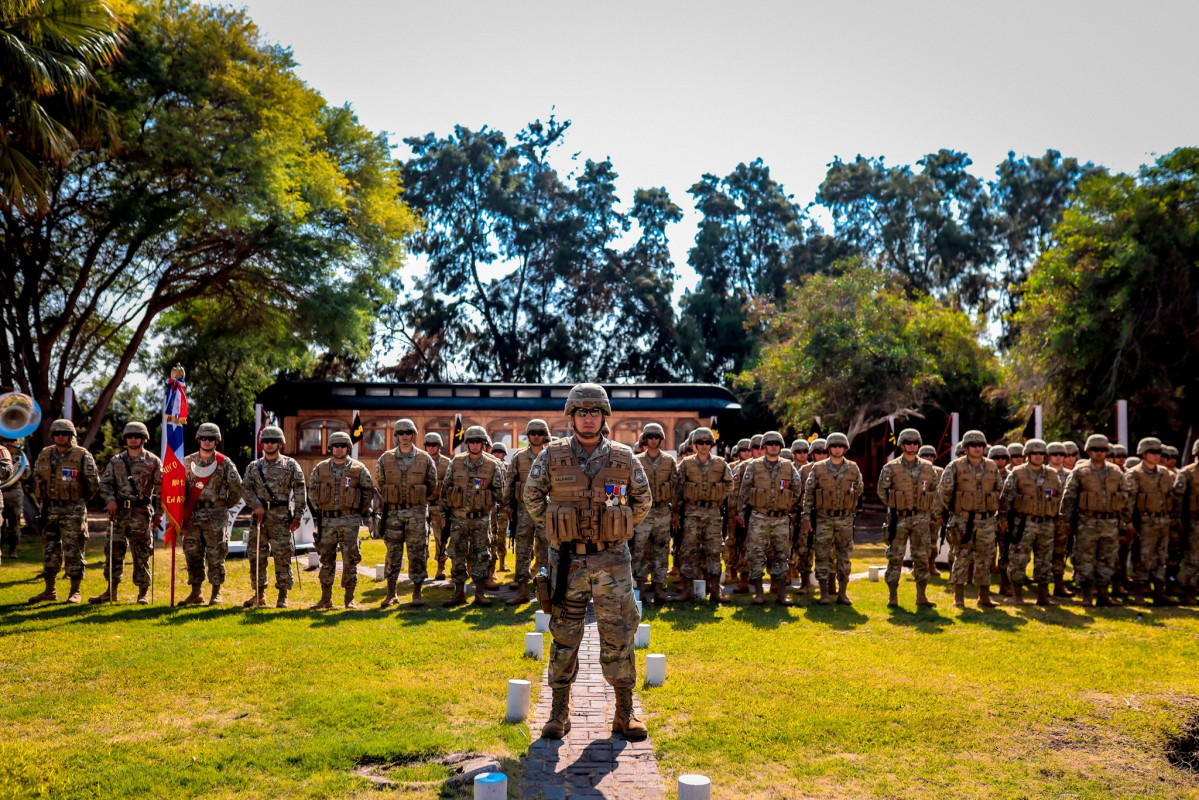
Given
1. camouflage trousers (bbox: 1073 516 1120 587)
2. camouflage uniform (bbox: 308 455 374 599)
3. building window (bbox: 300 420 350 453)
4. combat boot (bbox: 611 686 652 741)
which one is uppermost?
building window (bbox: 300 420 350 453)

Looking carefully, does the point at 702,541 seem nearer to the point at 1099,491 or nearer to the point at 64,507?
the point at 1099,491

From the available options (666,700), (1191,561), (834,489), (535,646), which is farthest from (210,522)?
(1191,561)

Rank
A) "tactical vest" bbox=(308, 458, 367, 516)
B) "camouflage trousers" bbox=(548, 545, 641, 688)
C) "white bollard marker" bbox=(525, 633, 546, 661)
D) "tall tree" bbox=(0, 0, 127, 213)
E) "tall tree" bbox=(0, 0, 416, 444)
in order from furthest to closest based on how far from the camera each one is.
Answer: "tall tree" bbox=(0, 0, 416, 444), "tall tree" bbox=(0, 0, 127, 213), "tactical vest" bbox=(308, 458, 367, 516), "white bollard marker" bbox=(525, 633, 546, 661), "camouflage trousers" bbox=(548, 545, 641, 688)

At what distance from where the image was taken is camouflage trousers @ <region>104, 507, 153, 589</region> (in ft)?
36.9

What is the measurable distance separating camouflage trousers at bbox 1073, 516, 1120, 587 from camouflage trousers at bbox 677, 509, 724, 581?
506 cm

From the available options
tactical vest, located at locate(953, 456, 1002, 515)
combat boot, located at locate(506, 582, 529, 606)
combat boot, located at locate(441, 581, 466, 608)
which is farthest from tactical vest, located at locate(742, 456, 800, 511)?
combat boot, located at locate(441, 581, 466, 608)

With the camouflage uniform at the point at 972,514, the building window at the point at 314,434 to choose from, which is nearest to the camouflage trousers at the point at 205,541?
the camouflage uniform at the point at 972,514

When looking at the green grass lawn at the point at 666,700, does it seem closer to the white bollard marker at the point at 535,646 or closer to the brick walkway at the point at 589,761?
the brick walkway at the point at 589,761

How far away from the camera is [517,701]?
6480 millimetres

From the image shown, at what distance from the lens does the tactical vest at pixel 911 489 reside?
37.4 ft

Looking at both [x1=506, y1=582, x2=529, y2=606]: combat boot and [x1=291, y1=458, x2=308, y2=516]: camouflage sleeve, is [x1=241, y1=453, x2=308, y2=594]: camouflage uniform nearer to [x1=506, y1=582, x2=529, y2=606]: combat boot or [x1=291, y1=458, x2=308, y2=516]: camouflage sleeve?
[x1=291, y1=458, x2=308, y2=516]: camouflage sleeve

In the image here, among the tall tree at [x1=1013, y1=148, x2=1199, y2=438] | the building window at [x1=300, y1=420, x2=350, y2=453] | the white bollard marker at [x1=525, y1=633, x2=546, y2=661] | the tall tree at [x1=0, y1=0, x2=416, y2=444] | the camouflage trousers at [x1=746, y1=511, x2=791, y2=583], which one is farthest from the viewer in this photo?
the building window at [x1=300, y1=420, x2=350, y2=453]

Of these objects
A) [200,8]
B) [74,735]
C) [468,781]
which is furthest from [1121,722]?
[200,8]

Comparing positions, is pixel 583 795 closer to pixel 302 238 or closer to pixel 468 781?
pixel 468 781
